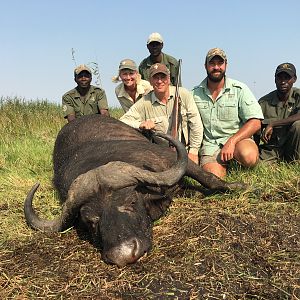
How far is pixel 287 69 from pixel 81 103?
3957 millimetres

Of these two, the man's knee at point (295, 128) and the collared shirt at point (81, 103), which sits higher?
the collared shirt at point (81, 103)

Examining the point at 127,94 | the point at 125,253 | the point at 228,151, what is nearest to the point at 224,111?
the point at 228,151

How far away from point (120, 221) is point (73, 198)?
1.85ft

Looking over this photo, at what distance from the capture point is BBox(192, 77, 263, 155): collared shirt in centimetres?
551

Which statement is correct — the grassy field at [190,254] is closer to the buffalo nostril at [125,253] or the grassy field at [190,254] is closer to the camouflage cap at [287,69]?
the buffalo nostril at [125,253]

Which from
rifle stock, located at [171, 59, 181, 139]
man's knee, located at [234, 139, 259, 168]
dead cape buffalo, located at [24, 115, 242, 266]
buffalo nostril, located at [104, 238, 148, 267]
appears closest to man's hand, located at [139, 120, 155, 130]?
rifle stock, located at [171, 59, 181, 139]

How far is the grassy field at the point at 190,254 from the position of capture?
2.68 metres

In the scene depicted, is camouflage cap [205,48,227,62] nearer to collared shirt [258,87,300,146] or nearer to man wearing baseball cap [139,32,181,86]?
collared shirt [258,87,300,146]

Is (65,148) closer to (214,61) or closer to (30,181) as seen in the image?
(30,181)

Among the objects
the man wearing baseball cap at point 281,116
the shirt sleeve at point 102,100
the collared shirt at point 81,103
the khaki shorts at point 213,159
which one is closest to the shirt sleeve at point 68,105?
the collared shirt at point 81,103

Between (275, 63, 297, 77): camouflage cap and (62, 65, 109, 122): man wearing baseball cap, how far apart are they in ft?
11.5

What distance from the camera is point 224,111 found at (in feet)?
18.4

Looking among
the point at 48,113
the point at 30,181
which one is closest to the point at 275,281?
the point at 30,181

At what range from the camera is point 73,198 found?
3459 millimetres
